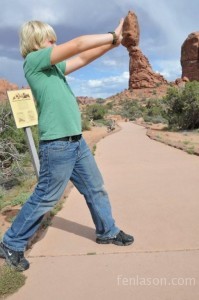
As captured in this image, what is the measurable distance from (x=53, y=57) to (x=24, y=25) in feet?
1.53

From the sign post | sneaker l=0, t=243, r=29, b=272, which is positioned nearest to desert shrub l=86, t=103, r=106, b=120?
the sign post

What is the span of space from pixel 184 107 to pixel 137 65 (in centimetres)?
5952

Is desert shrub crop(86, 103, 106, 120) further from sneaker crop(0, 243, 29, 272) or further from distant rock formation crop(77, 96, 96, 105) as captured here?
distant rock formation crop(77, 96, 96, 105)

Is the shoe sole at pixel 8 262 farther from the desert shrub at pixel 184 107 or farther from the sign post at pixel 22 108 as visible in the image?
the desert shrub at pixel 184 107

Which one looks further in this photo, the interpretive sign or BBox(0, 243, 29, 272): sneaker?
the interpretive sign

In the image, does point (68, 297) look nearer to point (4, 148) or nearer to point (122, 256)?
point (122, 256)

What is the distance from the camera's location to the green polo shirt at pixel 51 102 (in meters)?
3.76

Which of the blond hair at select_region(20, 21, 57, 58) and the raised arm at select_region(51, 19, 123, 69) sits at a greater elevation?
the blond hair at select_region(20, 21, 57, 58)

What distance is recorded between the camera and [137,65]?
8425cm

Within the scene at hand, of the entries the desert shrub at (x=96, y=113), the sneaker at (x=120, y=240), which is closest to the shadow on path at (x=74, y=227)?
the sneaker at (x=120, y=240)

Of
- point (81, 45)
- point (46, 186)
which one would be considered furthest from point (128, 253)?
point (81, 45)

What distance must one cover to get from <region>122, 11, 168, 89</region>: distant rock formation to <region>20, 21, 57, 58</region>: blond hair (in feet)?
262

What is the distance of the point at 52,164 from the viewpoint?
384 centimetres

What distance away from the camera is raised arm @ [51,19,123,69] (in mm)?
3371
